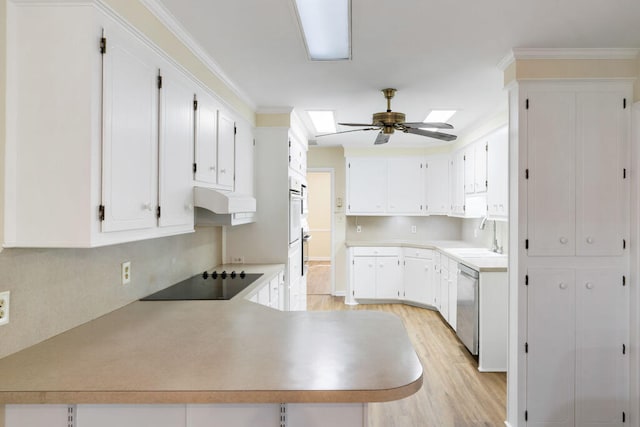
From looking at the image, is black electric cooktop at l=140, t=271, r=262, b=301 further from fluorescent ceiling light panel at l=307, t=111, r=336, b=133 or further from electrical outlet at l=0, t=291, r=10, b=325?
fluorescent ceiling light panel at l=307, t=111, r=336, b=133

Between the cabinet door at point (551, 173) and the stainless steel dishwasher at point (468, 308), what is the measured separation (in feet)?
3.51

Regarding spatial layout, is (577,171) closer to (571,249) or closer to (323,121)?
(571,249)

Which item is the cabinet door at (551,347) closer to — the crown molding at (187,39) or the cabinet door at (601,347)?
the cabinet door at (601,347)

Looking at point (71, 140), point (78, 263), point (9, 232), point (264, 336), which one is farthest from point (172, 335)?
point (71, 140)

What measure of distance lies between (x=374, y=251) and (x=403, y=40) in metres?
3.79

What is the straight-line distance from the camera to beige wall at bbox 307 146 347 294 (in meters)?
6.16

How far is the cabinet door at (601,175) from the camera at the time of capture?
8.04ft

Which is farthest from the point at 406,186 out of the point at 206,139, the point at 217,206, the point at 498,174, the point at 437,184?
the point at 217,206

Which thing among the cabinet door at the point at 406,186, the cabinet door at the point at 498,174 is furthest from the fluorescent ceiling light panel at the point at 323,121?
the cabinet door at the point at 498,174

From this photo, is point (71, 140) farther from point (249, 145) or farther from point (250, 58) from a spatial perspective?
point (249, 145)

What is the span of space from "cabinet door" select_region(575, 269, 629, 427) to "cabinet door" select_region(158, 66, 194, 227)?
8.36ft

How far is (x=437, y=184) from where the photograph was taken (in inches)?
225

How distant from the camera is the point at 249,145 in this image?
142 inches

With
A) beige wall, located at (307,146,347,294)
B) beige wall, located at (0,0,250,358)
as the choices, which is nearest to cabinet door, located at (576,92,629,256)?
beige wall, located at (0,0,250,358)
